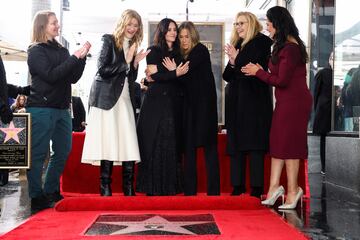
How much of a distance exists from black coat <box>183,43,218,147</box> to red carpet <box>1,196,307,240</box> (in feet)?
1.69

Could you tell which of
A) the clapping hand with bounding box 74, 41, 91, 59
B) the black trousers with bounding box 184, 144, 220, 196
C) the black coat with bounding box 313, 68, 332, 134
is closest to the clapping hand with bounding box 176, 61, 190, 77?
the black trousers with bounding box 184, 144, 220, 196

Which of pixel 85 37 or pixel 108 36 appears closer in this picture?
pixel 108 36

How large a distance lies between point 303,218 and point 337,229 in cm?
34

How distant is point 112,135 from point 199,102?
2.34ft

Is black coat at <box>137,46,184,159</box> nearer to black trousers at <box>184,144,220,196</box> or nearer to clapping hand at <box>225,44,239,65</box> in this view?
black trousers at <box>184,144,220,196</box>

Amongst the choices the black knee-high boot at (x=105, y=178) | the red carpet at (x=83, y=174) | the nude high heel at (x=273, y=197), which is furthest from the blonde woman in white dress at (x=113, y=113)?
the nude high heel at (x=273, y=197)

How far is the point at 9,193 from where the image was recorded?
4.72 m

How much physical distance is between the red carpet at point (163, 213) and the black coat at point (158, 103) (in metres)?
0.52

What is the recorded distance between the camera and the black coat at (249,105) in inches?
151

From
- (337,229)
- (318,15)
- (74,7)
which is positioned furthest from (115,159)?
(74,7)

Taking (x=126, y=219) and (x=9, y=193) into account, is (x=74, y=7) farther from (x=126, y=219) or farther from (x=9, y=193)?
(x=126, y=219)

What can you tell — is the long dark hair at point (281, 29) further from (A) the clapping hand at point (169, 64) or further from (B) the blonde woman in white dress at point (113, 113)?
(B) the blonde woman in white dress at point (113, 113)

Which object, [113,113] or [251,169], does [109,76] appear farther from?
[251,169]

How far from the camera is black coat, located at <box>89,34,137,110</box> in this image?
12.6ft
